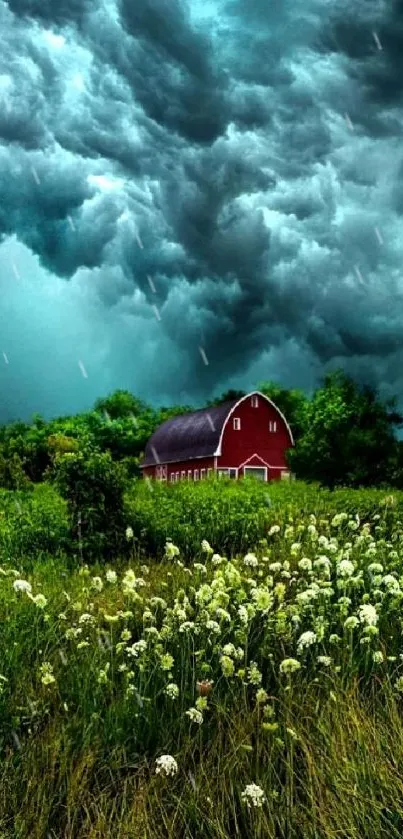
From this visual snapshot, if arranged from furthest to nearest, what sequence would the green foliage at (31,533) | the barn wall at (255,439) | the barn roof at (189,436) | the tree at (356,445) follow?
the barn wall at (255,439)
the barn roof at (189,436)
the tree at (356,445)
the green foliage at (31,533)

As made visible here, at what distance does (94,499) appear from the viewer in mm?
13445

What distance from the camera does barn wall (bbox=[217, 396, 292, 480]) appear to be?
42094mm

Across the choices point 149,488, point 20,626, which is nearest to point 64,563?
point 20,626

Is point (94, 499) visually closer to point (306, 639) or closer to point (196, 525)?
point (196, 525)

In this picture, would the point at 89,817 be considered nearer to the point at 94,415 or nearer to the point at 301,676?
the point at 301,676

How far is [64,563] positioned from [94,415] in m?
51.5

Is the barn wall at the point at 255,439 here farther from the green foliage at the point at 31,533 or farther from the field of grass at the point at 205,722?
the field of grass at the point at 205,722

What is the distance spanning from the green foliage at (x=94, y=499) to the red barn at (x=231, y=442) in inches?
1069

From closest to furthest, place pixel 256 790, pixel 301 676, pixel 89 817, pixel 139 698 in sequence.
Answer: pixel 256 790, pixel 89 817, pixel 139 698, pixel 301 676

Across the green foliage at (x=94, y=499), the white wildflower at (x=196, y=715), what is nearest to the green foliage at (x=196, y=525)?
the green foliage at (x=94, y=499)

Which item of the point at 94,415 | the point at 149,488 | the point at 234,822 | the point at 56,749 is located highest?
the point at 94,415

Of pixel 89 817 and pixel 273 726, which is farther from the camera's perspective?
pixel 273 726

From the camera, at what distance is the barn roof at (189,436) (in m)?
42.0

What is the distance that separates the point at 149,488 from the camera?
75.3 ft
